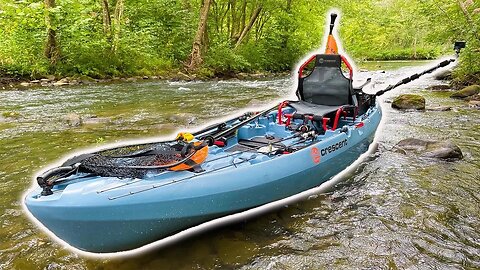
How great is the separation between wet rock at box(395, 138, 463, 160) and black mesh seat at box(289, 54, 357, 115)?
1.44 metres

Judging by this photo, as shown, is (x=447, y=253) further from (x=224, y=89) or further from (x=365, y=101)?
(x=224, y=89)

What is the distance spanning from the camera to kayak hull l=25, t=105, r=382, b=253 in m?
2.76

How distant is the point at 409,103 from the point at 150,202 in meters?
9.34

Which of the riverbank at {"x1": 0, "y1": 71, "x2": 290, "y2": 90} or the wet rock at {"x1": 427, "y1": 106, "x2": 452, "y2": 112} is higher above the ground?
the riverbank at {"x1": 0, "y1": 71, "x2": 290, "y2": 90}

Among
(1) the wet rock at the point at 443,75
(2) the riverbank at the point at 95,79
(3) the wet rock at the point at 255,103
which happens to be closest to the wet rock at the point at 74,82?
(2) the riverbank at the point at 95,79

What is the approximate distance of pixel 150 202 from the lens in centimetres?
296

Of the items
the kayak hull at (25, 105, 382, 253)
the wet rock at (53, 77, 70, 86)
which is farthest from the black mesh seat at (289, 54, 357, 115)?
the wet rock at (53, 77, 70, 86)

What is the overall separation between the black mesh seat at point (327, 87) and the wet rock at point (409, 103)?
17.4 ft

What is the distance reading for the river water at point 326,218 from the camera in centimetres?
334

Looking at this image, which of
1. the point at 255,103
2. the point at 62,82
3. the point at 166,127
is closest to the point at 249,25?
the point at 62,82

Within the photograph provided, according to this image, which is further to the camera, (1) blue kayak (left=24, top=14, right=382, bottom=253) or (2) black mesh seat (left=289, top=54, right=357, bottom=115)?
(2) black mesh seat (left=289, top=54, right=357, bottom=115)

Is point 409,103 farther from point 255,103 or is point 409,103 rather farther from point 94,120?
point 94,120

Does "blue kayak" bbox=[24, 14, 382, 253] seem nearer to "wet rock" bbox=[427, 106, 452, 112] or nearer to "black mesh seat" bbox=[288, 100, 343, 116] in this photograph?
"black mesh seat" bbox=[288, 100, 343, 116]

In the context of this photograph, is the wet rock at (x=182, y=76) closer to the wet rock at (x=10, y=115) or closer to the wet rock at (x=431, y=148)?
the wet rock at (x=10, y=115)
